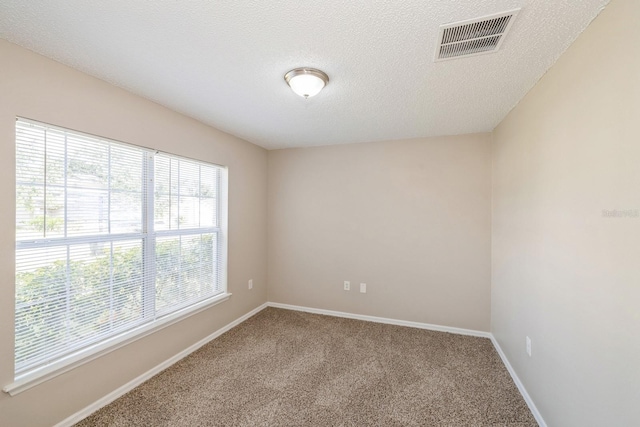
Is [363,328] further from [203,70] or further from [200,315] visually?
[203,70]

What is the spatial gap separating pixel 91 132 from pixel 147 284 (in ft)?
4.21

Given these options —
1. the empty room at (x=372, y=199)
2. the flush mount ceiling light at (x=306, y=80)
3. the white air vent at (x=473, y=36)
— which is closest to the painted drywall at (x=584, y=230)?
the empty room at (x=372, y=199)

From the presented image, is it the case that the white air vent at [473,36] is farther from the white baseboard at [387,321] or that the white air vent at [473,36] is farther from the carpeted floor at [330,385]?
the white baseboard at [387,321]

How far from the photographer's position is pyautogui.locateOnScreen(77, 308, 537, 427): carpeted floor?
185cm

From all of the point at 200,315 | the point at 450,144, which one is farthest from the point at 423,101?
the point at 200,315

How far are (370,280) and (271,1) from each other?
314 cm

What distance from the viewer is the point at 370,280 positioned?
354cm

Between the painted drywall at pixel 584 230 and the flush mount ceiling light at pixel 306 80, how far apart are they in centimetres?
143

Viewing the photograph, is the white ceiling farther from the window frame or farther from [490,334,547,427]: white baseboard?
[490,334,547,427]: white baseboard

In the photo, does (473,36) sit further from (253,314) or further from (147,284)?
(253,314)

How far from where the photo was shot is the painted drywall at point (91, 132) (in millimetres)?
1495

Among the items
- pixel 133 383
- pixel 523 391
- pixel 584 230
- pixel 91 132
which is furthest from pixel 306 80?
pixel 523 391

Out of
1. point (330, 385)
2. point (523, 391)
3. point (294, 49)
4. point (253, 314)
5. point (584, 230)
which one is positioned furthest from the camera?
point (253, 314)

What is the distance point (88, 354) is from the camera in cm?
183
